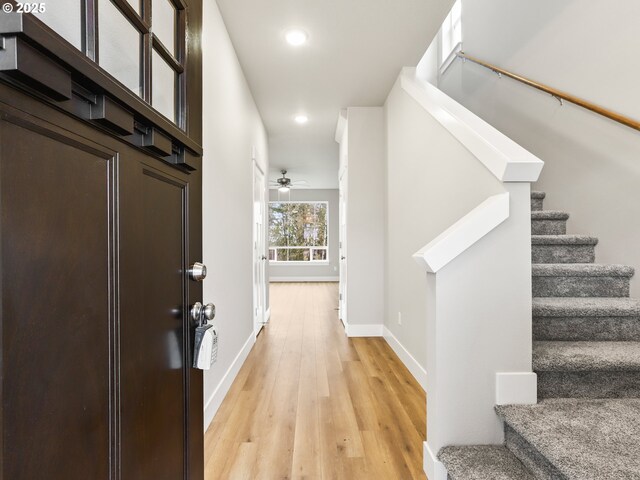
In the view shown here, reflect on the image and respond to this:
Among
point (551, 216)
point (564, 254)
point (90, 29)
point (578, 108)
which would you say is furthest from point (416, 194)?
point (90, 29)

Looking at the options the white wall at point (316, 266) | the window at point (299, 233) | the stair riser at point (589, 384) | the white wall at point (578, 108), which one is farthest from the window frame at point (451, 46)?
the window at point (299, 233)

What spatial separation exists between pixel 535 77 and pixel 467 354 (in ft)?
8.47

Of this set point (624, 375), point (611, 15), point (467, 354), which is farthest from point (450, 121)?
point (624, 375)

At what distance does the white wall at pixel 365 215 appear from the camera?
3932 millimetres

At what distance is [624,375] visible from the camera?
151 cm

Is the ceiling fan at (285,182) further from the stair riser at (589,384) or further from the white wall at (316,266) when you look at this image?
the stair riser at (589,384)

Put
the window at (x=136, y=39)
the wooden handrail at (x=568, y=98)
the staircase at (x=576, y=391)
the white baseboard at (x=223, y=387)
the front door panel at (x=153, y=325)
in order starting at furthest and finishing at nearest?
the white baseboard at (x=223, y=387) → the wooden handrail at (x=568, y=98) → the staircase at (x=576, y=391) → the front door panel at (x=153, y=325) → the window at (x=136, y=39)

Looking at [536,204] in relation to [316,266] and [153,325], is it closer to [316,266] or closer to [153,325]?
[153,325]

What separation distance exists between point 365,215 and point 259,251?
1.37 meters

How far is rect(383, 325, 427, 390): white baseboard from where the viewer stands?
8.27 feet

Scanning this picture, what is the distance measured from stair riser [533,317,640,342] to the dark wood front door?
1.76m

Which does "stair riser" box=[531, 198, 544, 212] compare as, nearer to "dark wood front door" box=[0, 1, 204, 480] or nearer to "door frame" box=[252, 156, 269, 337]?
"door frame" box=[252, 156, 269, 337]

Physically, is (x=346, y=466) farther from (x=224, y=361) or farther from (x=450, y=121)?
(x=450, y=121)

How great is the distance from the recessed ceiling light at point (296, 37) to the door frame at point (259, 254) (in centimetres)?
127
